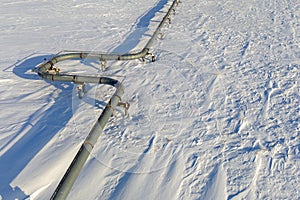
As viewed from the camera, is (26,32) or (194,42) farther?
(26,32)

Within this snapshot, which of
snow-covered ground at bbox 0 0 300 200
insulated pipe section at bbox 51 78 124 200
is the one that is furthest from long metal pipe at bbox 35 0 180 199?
snow-covered ground at bbox 0 0 300 200

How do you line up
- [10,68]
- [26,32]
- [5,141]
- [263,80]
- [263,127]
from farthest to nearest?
[26,32], [10,68], [263,80], [263,127], [5,141]

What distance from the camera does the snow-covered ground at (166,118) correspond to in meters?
3.05

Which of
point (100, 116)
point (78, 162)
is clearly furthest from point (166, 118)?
point (78, 162)

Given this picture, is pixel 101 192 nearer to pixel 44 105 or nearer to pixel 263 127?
pixel 44 105

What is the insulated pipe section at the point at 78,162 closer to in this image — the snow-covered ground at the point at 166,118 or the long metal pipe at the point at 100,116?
the long metal pipe at the point at 100,116

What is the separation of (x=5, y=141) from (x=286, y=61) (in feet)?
17.9

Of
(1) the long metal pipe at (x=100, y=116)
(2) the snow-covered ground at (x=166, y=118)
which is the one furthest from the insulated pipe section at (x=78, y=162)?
(2) the snow-covered ground at (x=166, y=118)

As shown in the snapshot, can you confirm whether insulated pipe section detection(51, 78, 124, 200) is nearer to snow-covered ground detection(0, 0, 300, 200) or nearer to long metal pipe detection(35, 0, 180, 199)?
long metal pipe detection(35, 0, 180, 199)

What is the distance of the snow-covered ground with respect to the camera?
10.0 feet

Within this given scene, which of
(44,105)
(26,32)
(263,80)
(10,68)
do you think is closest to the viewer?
(44,105)

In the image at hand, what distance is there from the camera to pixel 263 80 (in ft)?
16.6

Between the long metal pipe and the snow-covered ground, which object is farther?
the snow-covered ground

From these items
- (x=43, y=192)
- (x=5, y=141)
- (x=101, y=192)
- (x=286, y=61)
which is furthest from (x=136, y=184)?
(x=286, y=61)
